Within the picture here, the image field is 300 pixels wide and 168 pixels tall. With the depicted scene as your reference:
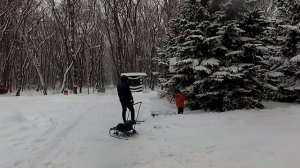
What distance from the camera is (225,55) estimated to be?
52.7 ft

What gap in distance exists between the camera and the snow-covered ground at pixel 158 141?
29.3 feet

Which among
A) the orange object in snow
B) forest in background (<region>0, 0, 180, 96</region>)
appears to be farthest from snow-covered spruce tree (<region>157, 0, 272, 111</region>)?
forest in background (<region>0, 0, 180, 96</region>)

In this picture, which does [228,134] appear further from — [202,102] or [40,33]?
[40,33]

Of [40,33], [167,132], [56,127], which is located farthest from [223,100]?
[40,33]

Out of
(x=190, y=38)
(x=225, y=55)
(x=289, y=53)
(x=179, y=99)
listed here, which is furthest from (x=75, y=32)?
(x=225, y=55)

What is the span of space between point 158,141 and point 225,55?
6.42 metres

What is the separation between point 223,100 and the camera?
636 inches

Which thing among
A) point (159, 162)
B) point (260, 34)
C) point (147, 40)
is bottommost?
point (159, 162)

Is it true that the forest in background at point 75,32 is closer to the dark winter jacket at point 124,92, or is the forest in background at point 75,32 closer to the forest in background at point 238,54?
the forest in background at point 238,54

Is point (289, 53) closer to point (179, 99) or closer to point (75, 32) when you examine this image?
point (179, 99)

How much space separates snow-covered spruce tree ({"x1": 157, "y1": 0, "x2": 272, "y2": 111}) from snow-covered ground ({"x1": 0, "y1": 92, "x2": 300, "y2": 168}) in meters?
1.25

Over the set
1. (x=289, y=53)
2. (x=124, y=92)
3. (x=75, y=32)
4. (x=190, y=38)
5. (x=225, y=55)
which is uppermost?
(x=75, y=32)

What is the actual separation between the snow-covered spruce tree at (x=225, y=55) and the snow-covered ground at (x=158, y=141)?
1245 millimetres

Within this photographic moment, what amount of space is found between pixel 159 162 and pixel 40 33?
5512 cm
